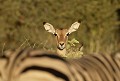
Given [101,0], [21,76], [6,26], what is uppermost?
[101,0]

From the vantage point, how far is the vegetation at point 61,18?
2025 cm

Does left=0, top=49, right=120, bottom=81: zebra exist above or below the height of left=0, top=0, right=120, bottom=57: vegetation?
below

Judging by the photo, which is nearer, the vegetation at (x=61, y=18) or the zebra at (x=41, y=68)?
the zebra at (x=41, y=68)

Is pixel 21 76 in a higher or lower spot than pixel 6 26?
lower

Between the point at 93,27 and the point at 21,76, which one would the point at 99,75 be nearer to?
the point at 21,76

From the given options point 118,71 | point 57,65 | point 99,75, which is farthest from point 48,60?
point 118,71

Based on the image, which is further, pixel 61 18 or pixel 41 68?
pixel 61 18

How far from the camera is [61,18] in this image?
20891 millimetres

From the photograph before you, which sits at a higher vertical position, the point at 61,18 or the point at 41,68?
the point at 61,18

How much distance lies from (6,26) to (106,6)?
148 inches

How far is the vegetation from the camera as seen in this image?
20.2 metres

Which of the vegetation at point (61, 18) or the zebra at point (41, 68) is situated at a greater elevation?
the vegetation at point (61, 18)

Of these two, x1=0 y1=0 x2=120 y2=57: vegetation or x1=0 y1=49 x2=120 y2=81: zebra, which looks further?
x1=0 y1=0 x2=120 y2=57: vegetation

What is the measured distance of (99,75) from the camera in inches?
213
